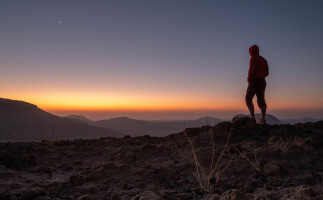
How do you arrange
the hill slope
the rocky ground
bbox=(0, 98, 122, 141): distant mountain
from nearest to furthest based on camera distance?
the rocky ground → the hill slope → bbox=(0, 98, 122, 141): distant mountain

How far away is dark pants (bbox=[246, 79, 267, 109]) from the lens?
6.34m

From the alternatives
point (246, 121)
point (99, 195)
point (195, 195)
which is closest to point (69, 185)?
point (99, 195)

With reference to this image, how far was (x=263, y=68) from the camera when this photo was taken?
6363 millimetres

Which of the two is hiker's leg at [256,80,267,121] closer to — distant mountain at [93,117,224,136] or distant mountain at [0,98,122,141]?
distant mountain at [93,117,224,136]

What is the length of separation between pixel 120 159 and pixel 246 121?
3.05 metres

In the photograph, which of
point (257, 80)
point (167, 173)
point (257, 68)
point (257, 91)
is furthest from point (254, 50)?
point (167, 173)

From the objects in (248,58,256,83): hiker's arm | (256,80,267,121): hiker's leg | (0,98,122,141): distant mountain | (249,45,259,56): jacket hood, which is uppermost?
(249,45,259,56): jacket hood

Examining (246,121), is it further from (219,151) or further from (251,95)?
(219,151)

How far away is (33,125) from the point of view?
46.3 meters

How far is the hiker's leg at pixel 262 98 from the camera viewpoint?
6363 millimetres

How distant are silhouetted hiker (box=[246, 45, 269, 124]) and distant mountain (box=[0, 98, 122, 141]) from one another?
1492 inches

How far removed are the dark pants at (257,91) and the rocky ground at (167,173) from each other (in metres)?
1.95

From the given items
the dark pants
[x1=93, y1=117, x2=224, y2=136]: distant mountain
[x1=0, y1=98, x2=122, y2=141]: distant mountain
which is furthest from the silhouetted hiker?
[x1=0, y1=98, x2=122, y2=141]: distant mountain

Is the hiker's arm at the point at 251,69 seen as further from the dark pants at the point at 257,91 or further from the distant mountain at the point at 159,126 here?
the distant mountain at the point at 159,126
